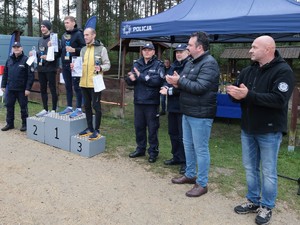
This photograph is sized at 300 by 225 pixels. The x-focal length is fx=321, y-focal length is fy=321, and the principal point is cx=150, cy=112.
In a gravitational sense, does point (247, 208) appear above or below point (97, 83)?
below

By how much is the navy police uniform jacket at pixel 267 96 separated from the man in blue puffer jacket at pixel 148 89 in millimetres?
1740

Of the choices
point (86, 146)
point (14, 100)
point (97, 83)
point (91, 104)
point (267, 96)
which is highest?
point (267, 96)

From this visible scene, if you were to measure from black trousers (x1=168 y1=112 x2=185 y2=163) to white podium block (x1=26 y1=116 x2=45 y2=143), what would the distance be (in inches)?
99.3

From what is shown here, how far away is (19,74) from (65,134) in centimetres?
180

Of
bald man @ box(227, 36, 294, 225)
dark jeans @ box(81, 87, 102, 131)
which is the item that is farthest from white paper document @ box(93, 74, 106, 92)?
bald man @ box(227, 36, 294, 225)

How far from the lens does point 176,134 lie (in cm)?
475

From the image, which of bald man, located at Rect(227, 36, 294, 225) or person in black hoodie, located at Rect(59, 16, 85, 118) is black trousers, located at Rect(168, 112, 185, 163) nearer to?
bald man, located at Rect(227, 36, 294, 225)

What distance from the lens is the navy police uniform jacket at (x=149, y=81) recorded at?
4.71 m

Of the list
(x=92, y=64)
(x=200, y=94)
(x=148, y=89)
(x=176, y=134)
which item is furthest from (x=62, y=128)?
(x=200, y=94)

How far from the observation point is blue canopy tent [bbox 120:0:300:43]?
5344 millimetres

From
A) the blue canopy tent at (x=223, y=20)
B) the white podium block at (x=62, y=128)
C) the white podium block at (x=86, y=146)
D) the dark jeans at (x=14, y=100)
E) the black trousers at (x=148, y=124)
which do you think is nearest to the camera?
the black trousers at (x=148, y=124)

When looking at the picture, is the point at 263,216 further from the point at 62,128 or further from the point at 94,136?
the point at 62,128

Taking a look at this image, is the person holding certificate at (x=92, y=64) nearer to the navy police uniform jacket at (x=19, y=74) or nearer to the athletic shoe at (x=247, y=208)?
the navy police uniform jacket at (x=19, y=74)

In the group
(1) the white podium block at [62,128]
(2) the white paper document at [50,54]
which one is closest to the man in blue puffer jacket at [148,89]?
(1) the white podium block at [62,128]
